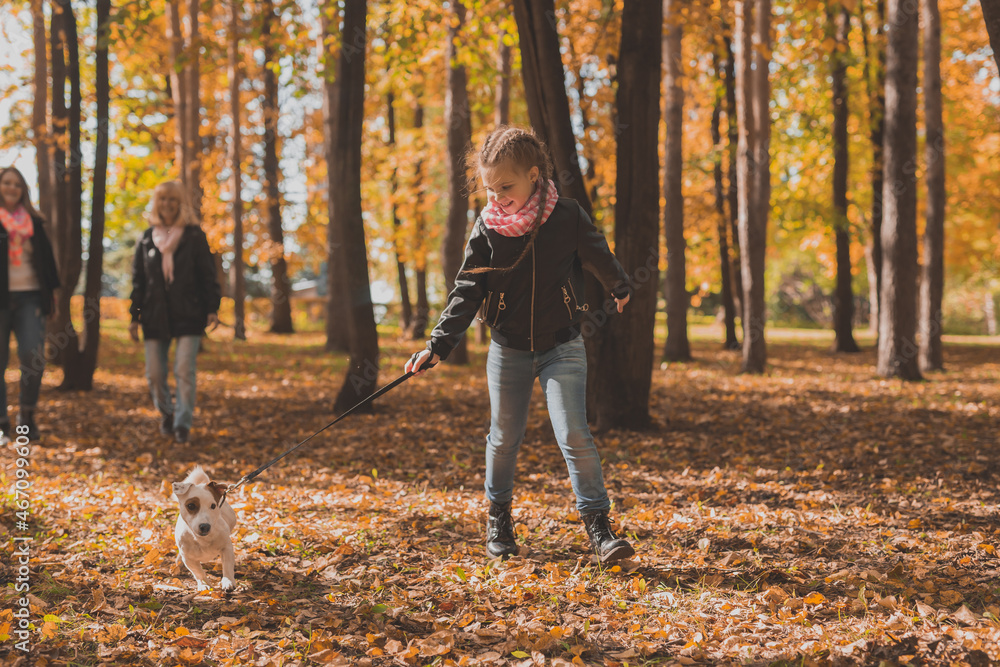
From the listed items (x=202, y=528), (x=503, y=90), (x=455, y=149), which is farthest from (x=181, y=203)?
(x=503, y=90)

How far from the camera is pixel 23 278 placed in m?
6.12

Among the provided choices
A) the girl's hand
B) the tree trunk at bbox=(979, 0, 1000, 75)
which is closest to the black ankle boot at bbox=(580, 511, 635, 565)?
the girl's hand

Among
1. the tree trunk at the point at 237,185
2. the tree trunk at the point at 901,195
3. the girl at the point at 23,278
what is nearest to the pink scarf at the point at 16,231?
the girl at the point at 23,278

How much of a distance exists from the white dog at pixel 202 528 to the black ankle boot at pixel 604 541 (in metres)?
1.68

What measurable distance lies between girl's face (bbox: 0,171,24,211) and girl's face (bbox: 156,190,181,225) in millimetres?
1086

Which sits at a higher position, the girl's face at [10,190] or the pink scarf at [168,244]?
the girl's face at [10,190]

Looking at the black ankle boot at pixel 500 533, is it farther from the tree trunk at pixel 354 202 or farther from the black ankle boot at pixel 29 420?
the black ankle boot at pixel 29 420

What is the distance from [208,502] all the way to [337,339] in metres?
13.0

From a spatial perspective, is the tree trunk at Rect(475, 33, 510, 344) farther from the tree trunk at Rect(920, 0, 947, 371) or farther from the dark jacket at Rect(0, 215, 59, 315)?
the dark jacket at Rect(0, 215, 59, 315)

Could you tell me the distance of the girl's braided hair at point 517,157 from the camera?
10.6 feet

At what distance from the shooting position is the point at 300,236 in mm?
21953

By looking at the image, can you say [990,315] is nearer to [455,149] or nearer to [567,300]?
[455,149]

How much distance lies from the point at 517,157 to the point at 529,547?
6.68 feet

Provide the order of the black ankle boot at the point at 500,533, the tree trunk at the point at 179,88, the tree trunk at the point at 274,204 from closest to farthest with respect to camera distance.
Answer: the black ankle boot at the point at 500,533 < the tree trunk at the point at 179,88 < the tree trunk at the point at 274,204
